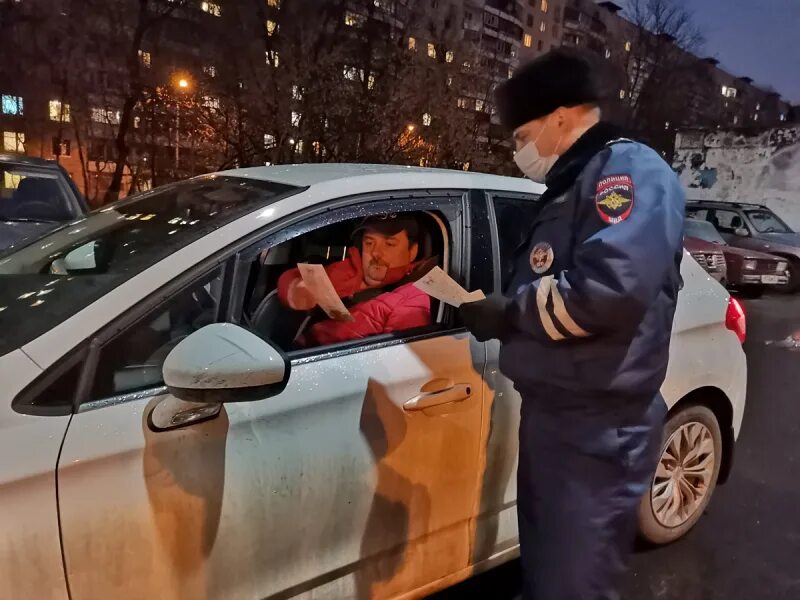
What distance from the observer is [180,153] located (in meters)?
27.1

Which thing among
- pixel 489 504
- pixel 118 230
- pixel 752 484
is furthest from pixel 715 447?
pixel 118 230

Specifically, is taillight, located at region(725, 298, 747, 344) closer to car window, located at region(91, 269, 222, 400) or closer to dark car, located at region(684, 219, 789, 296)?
car window, located at region(91, 269, 222, 400)

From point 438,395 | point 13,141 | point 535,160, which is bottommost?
point 438,395

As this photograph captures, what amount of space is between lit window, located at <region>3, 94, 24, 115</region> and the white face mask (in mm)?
28519

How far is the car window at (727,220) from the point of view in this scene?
13273 millimetres

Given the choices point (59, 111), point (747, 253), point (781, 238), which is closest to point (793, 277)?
point (781, 238)

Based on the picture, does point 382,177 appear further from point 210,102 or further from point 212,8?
point 212,8

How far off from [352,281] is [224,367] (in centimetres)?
114

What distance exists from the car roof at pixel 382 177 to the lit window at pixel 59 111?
2734cm

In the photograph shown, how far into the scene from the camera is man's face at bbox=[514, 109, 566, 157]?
191 cm

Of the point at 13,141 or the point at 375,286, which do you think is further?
the point at 13,141

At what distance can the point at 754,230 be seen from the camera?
516 inches

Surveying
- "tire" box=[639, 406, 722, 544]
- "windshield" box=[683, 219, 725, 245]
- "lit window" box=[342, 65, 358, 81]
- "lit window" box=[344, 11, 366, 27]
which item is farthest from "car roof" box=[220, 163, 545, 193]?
"lit window" box=[344, 11, 366, 27]

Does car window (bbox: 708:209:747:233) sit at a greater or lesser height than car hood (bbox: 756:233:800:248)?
greater
